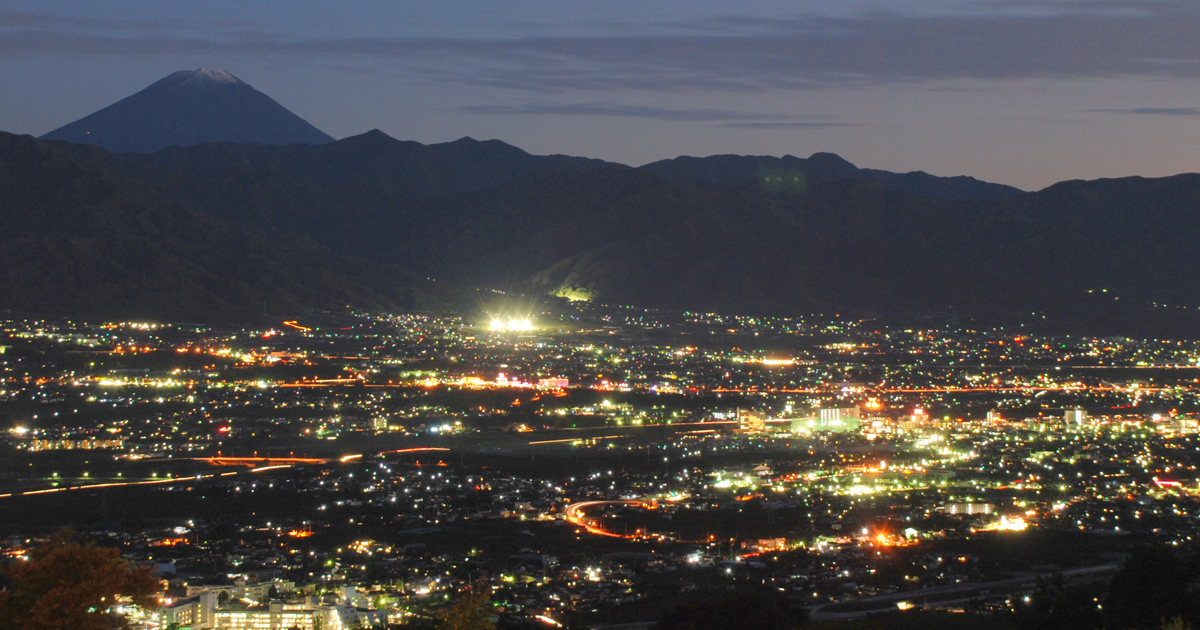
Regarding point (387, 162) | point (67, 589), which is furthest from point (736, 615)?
point (387, 162)

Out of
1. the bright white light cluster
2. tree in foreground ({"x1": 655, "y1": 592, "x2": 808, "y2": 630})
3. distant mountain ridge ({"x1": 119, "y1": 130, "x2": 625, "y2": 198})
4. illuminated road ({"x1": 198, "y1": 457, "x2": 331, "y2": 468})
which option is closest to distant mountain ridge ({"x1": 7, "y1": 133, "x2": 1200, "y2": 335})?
distant mountain ridge ({"x1": 119, "y1": 130, "x2": 625, "y2": 198})

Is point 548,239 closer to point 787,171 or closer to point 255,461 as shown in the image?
point 787,171

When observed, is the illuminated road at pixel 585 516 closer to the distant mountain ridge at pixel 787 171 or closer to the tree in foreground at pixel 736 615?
the tree in foreground at pixel 736 615

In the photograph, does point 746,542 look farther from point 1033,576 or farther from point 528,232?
point 528,232

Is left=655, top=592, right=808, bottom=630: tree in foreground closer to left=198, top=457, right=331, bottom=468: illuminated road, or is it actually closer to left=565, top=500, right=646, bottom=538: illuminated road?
left=565, top=500, right=646, bottom=538: illuminated road

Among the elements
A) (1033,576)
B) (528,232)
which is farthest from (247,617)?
(528,232)

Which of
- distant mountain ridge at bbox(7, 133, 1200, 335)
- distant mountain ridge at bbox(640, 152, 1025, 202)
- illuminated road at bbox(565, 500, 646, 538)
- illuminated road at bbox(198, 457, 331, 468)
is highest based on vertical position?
distant mountain ridge at bbox(640, 152, 1025, 202)
